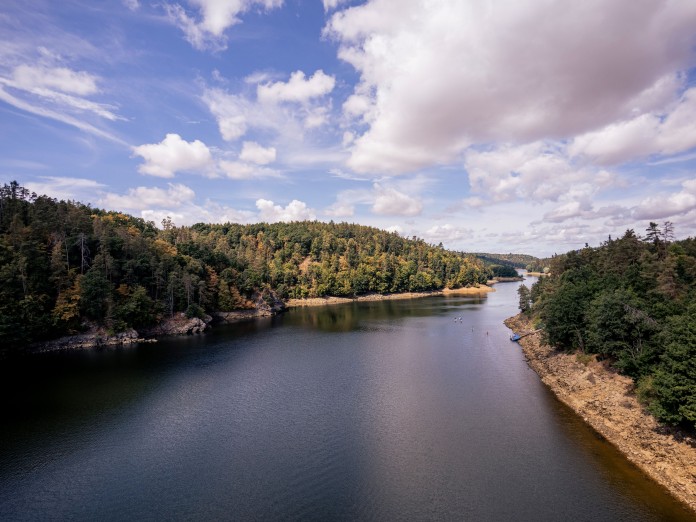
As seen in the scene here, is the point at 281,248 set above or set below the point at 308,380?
above

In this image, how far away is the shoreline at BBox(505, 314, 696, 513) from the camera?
98.1 ft

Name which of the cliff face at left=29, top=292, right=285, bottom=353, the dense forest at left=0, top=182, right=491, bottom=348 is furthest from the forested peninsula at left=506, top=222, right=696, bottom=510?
the dense forest at left=0, top=182, right=491, bottom=348

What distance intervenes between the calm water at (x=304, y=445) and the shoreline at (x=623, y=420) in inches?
59.5

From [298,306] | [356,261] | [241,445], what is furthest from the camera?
[356,261]

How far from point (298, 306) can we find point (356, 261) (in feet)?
133

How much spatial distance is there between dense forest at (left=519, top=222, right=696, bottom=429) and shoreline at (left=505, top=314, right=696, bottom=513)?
65.2 inches

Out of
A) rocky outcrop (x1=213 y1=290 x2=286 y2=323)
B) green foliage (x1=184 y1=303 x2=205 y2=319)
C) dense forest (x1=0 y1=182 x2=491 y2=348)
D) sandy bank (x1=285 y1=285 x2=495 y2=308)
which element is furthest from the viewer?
sandy bank (x1=285 y1=285 x2=495 y2=308)

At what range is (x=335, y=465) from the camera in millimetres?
31766

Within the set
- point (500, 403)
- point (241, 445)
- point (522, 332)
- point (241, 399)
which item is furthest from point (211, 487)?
point (522, 332)

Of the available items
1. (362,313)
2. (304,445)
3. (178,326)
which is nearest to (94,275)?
(178,326)

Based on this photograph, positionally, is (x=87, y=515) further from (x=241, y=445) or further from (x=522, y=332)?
(x=522, y=332)

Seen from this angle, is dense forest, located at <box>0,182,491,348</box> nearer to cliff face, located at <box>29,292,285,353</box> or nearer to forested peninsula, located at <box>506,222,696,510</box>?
cliff face, located at <box>29,292,285,353</box>

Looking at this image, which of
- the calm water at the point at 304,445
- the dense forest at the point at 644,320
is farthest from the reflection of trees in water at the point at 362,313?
the dense forest at the point at 644,320

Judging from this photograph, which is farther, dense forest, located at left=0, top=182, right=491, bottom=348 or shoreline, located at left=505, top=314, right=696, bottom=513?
dense forest, located at left=0, top=182, right=491, bottom=348
